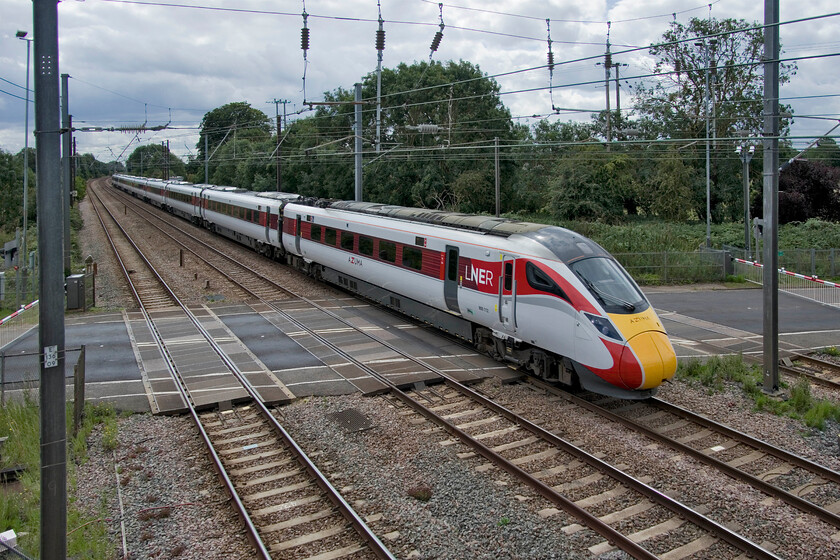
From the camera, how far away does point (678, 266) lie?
27.4 meters

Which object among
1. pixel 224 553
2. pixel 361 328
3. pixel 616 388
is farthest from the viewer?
pixel 361 328

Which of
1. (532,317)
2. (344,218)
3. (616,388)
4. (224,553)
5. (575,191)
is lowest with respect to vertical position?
(224,553)

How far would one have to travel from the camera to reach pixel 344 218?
20.3 m

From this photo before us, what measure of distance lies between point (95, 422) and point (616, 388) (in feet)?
27.8

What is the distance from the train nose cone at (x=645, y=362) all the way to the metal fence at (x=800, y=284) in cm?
1167

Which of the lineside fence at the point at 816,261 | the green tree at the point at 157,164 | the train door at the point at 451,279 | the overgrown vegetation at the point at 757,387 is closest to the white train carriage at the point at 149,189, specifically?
the green tree at the point at 157,164

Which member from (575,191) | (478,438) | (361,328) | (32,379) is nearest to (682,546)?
(478,438)

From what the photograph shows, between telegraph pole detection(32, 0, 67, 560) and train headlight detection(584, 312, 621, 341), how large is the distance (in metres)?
7.71

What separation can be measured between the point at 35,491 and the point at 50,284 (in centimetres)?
385

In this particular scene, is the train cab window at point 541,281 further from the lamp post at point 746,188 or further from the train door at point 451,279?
the lamp post at point 746,188

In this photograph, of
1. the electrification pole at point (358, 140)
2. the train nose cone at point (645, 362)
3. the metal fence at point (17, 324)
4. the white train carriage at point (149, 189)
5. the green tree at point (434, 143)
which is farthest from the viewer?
the white train carriage at point (149, 189)

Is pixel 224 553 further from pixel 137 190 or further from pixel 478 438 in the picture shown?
pixel 137 190

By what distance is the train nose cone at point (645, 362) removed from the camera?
10375mm

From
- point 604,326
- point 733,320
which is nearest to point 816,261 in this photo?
point 733,320
